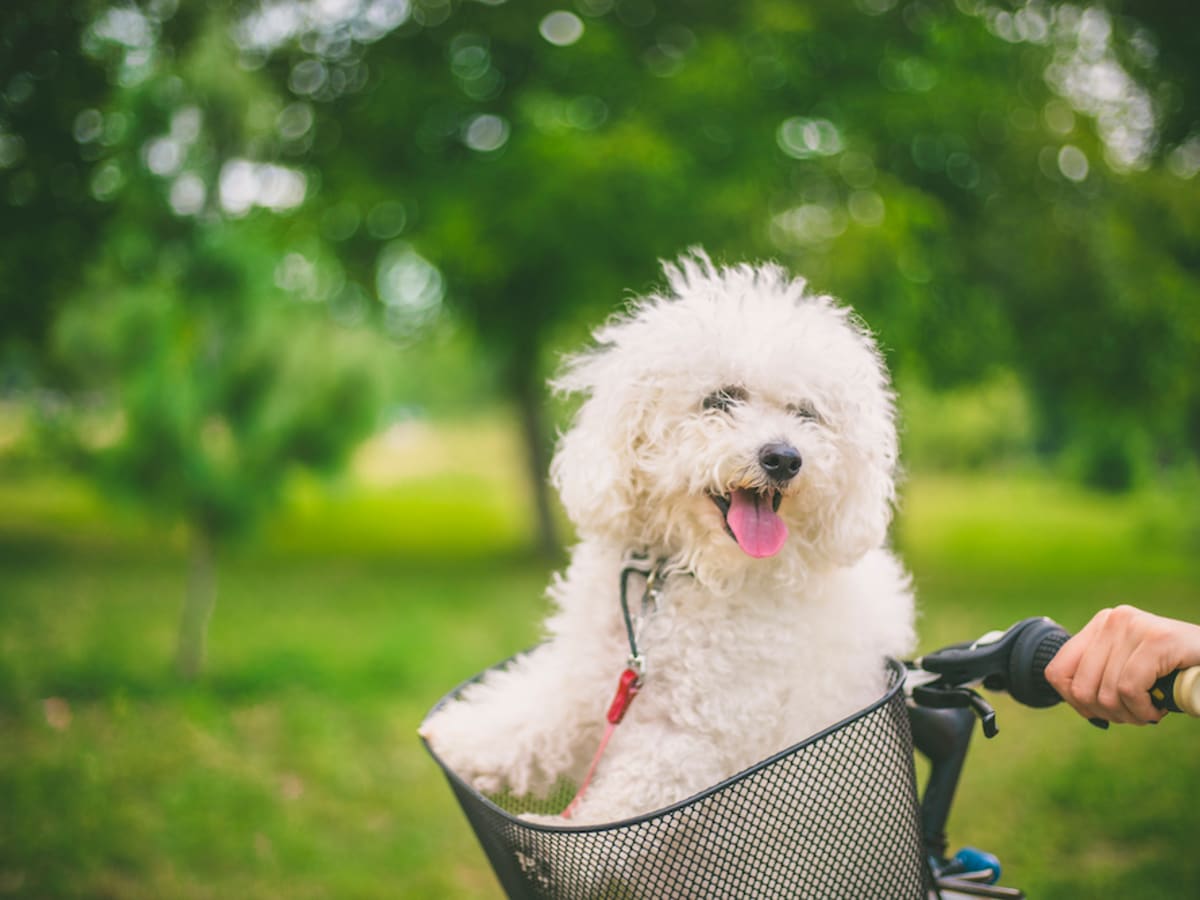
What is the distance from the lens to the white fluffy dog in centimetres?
165

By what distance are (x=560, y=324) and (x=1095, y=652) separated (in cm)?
846

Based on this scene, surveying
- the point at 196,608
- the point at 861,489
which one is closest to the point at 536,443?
the point at 196,608

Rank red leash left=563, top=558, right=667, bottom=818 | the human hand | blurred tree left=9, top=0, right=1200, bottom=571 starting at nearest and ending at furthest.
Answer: the human hand
red leash left=563, top=558, right=667, bottom=818
blurred tree left=9, top=0, right=1200, bottom=571

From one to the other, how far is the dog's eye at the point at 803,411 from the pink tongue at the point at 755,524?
0.20 metres

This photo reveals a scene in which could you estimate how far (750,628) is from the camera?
1.71 meters

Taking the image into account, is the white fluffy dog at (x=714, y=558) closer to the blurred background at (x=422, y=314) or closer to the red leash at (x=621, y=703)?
the red leash at (x=621, y=703)

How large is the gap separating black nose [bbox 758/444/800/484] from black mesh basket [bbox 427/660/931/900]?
454mm

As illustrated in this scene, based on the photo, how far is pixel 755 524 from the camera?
5.57 ft

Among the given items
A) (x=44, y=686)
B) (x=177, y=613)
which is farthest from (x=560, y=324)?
(x=44, y=686)

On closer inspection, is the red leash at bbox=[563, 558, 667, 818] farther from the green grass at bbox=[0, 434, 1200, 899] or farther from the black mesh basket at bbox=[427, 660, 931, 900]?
the green grass at bbox=[0, 434, 1200, 899]

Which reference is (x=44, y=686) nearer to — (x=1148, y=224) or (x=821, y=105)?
(x=821, y=105)

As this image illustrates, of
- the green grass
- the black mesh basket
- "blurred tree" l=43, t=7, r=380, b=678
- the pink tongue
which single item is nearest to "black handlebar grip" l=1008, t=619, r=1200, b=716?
the black mesh basket

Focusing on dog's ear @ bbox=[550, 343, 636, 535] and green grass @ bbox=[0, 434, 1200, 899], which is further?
green grass @ bbox=[0, 434, 1200, 899]

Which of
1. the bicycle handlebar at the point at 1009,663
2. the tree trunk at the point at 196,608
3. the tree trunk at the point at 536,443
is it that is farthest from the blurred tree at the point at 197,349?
the tree trunk at the point at 536,443
